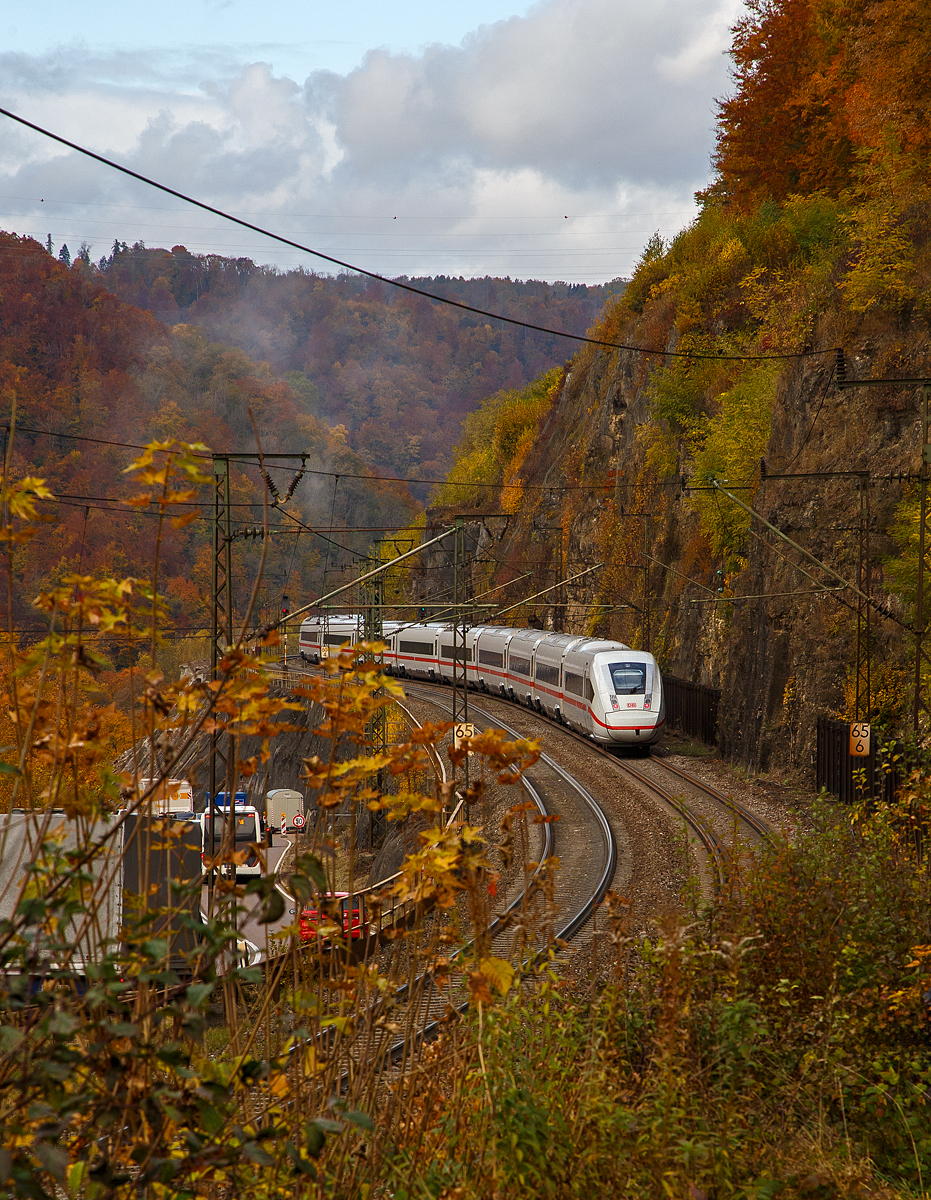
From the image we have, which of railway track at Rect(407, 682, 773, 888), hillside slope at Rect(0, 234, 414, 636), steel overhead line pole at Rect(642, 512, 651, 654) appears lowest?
railway track at Rect(407, 682, 773, 888)

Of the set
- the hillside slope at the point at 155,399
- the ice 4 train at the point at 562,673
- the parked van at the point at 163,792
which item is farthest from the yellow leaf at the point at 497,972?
the hillside slope at the point at 155,399

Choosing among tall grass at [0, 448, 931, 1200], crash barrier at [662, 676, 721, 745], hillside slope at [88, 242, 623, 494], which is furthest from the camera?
hillside slope at [88, 242, 623, 494]

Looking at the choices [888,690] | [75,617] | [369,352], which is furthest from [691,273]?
[369,352]

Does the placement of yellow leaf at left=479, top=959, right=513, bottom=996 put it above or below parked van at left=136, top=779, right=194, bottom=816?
below

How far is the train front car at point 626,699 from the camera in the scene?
2453 centimetres

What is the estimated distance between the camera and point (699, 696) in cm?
2941

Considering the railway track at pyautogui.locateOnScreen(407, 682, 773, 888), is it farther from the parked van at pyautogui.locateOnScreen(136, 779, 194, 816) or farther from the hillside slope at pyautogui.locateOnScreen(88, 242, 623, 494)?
the hillside slope at pyautogui.locateOnScreen(88, 242, 623, 494)

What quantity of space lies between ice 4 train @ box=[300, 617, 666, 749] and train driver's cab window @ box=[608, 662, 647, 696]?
3 cm

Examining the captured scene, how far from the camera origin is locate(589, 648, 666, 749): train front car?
2453cm

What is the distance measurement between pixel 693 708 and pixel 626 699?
19.4 feet

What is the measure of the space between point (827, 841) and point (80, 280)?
14921 cm

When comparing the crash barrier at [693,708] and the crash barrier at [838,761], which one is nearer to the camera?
the crash barrier at [838,761]

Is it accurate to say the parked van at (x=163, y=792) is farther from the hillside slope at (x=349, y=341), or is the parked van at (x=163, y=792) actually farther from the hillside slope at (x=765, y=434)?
the hillside slope at (x=349, y=341)

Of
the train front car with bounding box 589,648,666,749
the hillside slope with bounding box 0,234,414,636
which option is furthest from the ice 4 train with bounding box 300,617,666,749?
the hillside slope with bounding box 0,234,414,636
